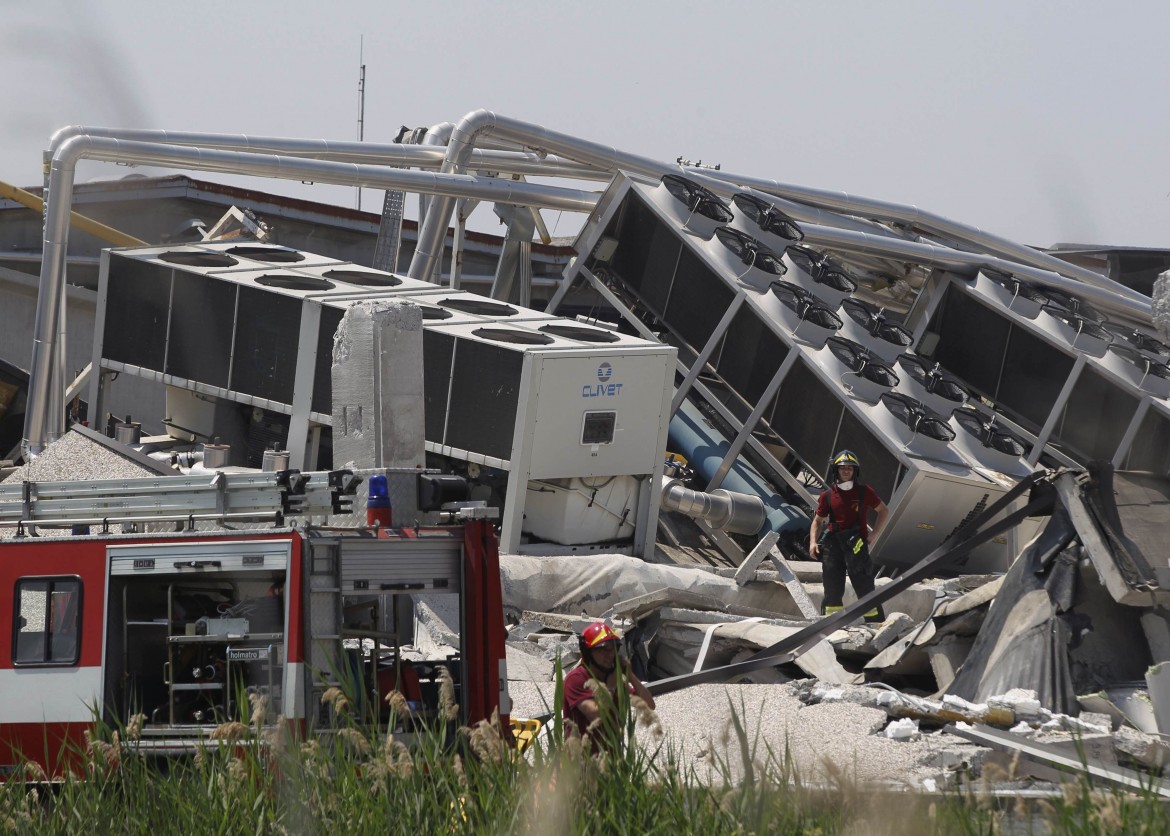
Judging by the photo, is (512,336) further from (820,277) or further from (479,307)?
(820,277)

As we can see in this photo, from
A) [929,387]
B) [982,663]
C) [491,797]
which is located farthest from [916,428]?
[491,797]

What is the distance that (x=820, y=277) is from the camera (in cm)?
1969

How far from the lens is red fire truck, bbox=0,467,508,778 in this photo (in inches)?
294

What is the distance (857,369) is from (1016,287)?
531cm

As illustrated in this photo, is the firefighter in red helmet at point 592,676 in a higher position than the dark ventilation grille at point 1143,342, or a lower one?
lower

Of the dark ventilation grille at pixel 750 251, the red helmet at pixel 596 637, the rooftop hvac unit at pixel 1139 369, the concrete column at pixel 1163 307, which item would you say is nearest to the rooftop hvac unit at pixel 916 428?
the dark ventilation grille at pixel 750 251

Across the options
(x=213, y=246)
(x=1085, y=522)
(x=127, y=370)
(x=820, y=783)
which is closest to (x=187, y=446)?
(x=127, y=370)

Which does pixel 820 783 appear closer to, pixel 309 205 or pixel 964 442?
pixel 964 442

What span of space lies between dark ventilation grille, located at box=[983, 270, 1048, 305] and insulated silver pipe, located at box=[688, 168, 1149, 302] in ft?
11.6

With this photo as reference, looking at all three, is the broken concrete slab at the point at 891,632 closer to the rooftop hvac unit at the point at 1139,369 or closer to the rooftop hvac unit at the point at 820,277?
the rooftop hvac unit at the point at 820,277

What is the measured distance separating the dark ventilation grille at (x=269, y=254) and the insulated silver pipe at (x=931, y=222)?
8655mm

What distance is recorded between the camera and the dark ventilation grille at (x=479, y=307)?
16891 mm

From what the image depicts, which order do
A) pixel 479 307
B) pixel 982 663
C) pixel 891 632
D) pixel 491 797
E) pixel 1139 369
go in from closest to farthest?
1. pixel 491 797
2. pixel 982 663
3. pixel 891 632
4. pixel 479 307
5. pixel 1139 369

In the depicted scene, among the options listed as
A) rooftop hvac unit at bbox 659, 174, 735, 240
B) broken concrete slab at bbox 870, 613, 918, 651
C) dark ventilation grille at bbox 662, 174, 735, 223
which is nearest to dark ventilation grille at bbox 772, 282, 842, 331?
rooftop hvac unit at bbox 659, 174, 735, 240
